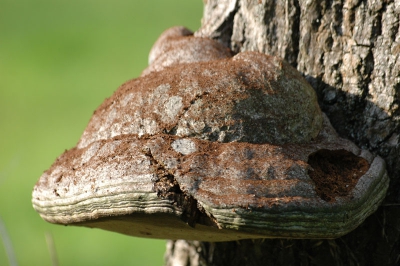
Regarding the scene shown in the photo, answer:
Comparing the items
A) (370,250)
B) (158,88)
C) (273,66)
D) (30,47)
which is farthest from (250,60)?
(30,47)

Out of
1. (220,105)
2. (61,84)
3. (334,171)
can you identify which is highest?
(220,105)

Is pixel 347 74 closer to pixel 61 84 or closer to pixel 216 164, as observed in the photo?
pixel 216 164

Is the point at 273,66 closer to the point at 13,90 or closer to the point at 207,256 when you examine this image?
the point at 207,256

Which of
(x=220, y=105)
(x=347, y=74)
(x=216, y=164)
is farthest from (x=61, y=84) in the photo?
(x=216, y=164)

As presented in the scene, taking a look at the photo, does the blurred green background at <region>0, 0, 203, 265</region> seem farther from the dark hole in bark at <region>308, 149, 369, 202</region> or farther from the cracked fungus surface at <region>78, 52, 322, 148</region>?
the dark hole in bark at <region>308, 149, 369, 202</region>

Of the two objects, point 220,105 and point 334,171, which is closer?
point 220,105

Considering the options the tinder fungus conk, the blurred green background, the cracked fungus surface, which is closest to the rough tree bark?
the tinder fungus conk

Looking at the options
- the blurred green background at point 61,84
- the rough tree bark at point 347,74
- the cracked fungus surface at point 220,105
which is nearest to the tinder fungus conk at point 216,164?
the cracked fungus surface at point 220,105
